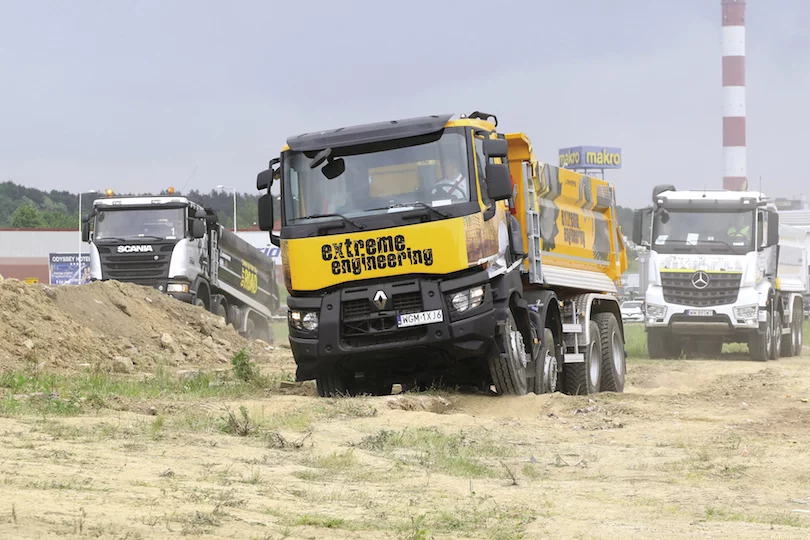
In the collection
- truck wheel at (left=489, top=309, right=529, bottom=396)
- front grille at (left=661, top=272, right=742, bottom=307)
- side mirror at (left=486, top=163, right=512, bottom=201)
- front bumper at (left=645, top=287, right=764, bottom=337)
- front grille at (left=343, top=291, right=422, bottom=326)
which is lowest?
front bumper at (left=645, top=287, right=764, bottom=337)

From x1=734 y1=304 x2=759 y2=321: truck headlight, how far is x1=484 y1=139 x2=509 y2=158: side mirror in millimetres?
15270

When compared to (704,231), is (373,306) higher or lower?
higher

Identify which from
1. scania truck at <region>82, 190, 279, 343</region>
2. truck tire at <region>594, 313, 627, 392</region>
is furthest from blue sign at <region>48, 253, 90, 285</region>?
truck tire at <region>594, 313, 627, 392</region>

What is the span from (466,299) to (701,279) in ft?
48.8

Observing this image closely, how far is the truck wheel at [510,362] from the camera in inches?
525

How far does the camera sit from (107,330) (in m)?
21.5

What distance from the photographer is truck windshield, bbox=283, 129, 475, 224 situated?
12.7 metres

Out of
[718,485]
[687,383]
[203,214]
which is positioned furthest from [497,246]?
[203,214]

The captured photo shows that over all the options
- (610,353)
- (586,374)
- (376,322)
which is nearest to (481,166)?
(376,322)

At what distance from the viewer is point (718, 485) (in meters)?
8.73

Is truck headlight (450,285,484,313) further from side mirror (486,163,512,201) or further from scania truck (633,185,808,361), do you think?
scania truck (633,185,808,361)

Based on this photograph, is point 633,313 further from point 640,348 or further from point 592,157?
point 592,157

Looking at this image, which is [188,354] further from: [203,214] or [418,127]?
[418,127]

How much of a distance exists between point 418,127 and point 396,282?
161cm
